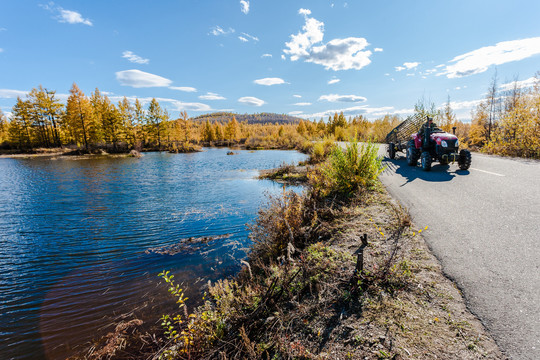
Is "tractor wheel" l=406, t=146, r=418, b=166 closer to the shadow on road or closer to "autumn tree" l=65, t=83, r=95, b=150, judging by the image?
the shadow on road

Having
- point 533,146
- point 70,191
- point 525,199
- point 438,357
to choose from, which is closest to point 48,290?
point 438,357

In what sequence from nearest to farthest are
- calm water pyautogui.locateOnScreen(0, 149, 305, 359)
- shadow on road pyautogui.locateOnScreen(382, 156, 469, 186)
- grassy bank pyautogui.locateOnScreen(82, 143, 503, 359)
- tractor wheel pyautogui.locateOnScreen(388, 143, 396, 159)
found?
grassy bank pyautogui.locateOnScreen(82, 143, 503, 359)
calm water pyautogui.locateOnScreen(0, 149, 305, 359)
shadow on road pyautogui.locateOnScreen(382, 156, 469, 186)
tractor wheel pyautogui.locateOnScreen(388, 143, 396, 159)

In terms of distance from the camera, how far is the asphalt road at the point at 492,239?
2.20m

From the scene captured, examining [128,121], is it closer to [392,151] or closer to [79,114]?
[79,114]


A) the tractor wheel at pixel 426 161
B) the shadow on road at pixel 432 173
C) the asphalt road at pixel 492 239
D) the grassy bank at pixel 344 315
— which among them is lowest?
the grassy bank at pixel 344 315

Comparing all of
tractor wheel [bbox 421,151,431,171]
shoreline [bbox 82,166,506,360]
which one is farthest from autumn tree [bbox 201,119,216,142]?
shoreline [bbox 82,166,506,360]

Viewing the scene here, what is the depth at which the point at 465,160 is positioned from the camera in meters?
7.96

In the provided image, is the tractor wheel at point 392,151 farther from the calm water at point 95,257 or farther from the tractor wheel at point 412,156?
the calm water at point 95,257

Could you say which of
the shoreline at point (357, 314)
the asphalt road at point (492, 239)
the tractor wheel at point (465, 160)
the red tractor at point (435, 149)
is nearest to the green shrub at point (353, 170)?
the asphalt road at point (492, 239)

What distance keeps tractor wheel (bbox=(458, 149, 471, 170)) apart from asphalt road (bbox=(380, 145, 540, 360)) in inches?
27.5

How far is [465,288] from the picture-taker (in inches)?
104

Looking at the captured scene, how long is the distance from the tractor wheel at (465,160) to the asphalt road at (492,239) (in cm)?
70

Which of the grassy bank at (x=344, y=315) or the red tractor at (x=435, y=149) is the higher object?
the red tractor at (x=435, y=149)

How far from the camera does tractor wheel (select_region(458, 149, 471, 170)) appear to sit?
787 cm
